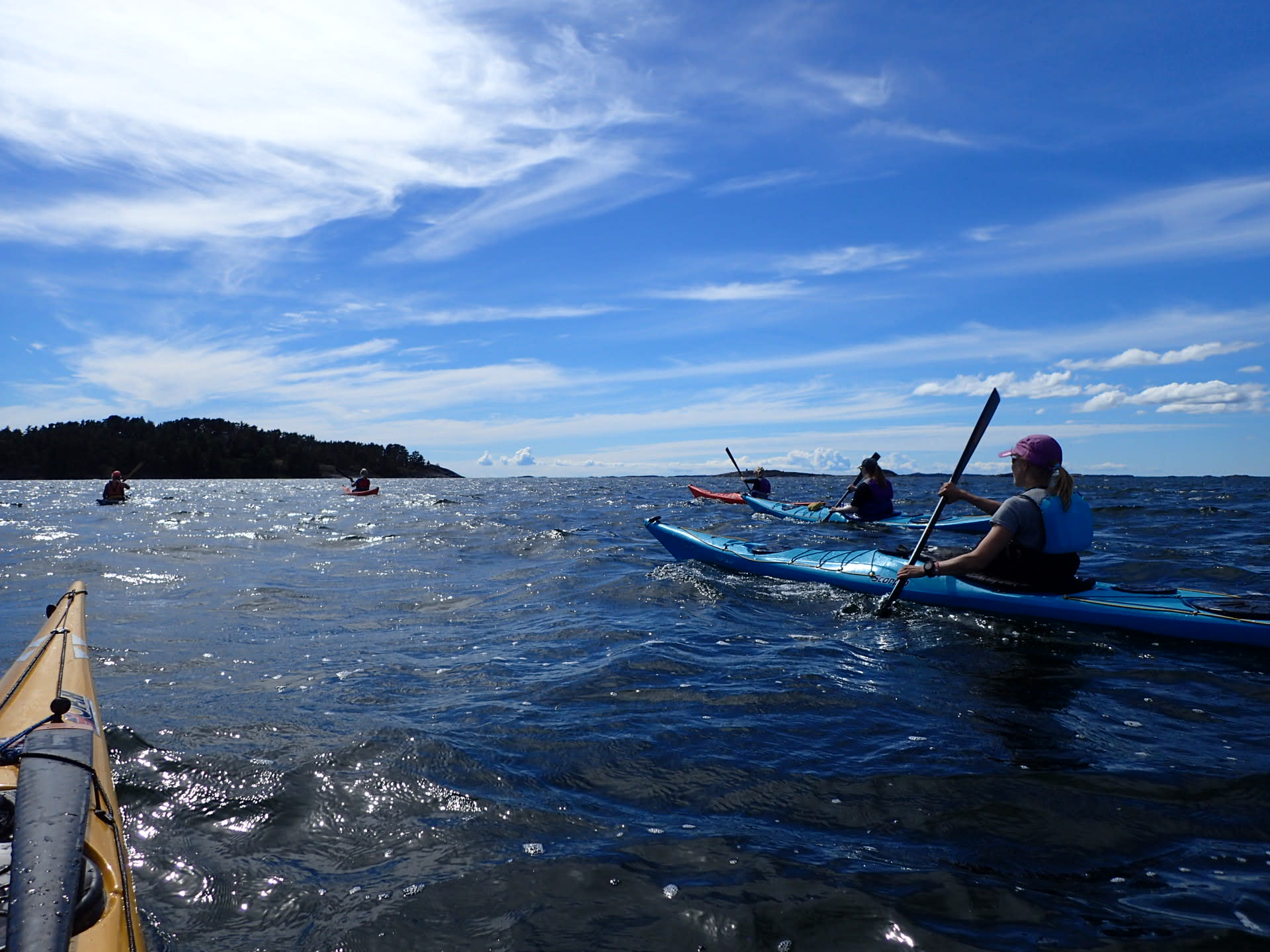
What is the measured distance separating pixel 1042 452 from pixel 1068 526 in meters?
0.72

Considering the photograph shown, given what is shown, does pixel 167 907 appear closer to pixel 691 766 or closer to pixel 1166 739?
→ pixel 691 766

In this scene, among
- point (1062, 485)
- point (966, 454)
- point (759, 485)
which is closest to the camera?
point (1062, 485)

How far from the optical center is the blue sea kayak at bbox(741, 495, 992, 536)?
1456 centimetres

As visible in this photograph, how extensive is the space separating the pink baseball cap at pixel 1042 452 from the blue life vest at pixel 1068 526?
356 mm

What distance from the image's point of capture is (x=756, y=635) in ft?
21.8

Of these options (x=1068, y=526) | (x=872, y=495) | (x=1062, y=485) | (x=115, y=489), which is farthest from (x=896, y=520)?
(x=115, y=489)

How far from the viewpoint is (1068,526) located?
649cm

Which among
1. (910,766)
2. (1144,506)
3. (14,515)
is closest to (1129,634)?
(910,766)

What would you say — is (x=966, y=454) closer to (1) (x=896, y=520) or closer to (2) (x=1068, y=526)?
(2) (x=1068, y=526)

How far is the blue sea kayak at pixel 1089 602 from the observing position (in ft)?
20.0

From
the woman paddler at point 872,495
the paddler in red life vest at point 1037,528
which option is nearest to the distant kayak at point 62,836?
the paddler in red life vest at point 1037,528

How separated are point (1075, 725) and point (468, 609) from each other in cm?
590

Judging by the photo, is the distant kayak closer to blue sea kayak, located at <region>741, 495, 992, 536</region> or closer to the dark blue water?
the dark blue water

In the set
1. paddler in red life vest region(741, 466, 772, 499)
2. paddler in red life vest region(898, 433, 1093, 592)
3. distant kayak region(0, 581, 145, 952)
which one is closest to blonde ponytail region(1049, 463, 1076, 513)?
paddler in red life vest region(898, 433, 1093, 592)
